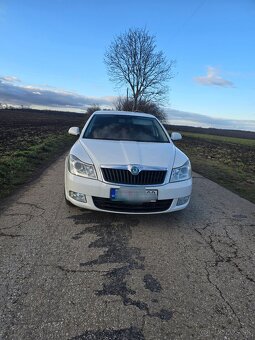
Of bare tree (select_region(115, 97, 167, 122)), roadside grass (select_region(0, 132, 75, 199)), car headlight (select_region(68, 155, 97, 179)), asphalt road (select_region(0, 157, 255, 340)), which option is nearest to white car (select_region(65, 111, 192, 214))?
car headlight (select_region(68, 155, 97, 179))

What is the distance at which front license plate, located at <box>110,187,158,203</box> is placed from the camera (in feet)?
16.1

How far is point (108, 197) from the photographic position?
4.95m

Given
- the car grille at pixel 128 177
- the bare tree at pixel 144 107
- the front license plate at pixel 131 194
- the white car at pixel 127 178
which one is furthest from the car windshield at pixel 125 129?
the bare tree at pixel 144 107

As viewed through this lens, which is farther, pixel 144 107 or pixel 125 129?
pixel 144 107

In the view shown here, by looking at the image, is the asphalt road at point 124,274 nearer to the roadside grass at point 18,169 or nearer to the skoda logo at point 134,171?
the skoda logo at point 134,171

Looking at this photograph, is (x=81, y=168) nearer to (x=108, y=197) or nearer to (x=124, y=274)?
(x=108, y=197)

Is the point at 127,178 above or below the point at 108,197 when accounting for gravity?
above

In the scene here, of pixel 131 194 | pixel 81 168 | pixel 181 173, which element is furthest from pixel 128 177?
pixel 181 173

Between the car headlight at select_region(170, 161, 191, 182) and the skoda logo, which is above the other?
the skoda logo

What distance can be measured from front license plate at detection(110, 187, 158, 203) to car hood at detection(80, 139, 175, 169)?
40 centimetres

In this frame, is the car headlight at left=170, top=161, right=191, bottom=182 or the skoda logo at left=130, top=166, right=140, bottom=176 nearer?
the skoda logo at left=130, top=166, right=140, bottom=176

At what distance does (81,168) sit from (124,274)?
6.50 feet

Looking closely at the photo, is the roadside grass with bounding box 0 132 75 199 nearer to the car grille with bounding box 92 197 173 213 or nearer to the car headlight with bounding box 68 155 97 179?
the car headlight with bounding box 68 155 97 179

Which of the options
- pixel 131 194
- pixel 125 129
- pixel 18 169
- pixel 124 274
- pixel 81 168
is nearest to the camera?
pixel 124 274
